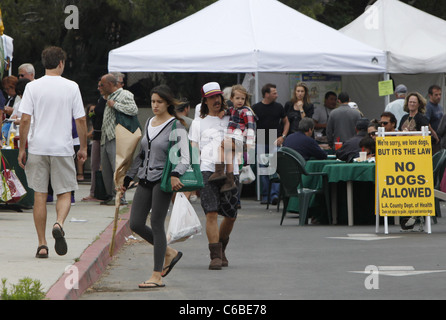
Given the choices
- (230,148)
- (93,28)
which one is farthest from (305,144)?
(93,28)

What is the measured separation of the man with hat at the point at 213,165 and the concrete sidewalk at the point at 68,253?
3.70 feet

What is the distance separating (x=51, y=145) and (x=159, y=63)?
8704 millimetres

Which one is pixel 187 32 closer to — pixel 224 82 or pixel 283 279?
pixel 224 82

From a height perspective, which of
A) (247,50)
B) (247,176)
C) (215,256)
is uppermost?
(247,50)

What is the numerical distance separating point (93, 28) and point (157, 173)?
18.2 meters

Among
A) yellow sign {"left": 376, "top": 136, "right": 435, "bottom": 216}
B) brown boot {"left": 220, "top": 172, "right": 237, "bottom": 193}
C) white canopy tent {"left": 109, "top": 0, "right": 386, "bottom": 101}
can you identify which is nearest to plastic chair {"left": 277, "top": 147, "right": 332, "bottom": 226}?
yellow sign {"left": 376, "top": 136, "right": 435, "bottom": 216}

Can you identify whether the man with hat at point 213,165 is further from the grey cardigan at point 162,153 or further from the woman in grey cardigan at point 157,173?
the grey cardigan at point 162,153

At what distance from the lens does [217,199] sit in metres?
10.3

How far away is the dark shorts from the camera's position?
1022 centimetres

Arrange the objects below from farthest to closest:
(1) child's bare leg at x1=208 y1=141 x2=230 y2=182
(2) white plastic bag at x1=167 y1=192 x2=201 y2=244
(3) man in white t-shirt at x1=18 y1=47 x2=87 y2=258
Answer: (1) child's bare leg at x1=208 y1=141 x2=230 y2=182
(3) man in white t-shirt at x1=18 y1=47 x2=87 y2=258
(2) white plastic bag at x1=167 y1=192 x2=201 y2=244

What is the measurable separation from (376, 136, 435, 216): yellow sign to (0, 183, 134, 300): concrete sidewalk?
136 inches

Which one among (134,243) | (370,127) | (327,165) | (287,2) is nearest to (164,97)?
(134,243)

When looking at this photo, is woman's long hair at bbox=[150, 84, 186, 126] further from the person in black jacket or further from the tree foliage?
the tree foliage

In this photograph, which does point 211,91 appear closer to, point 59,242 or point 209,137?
point 209,137
